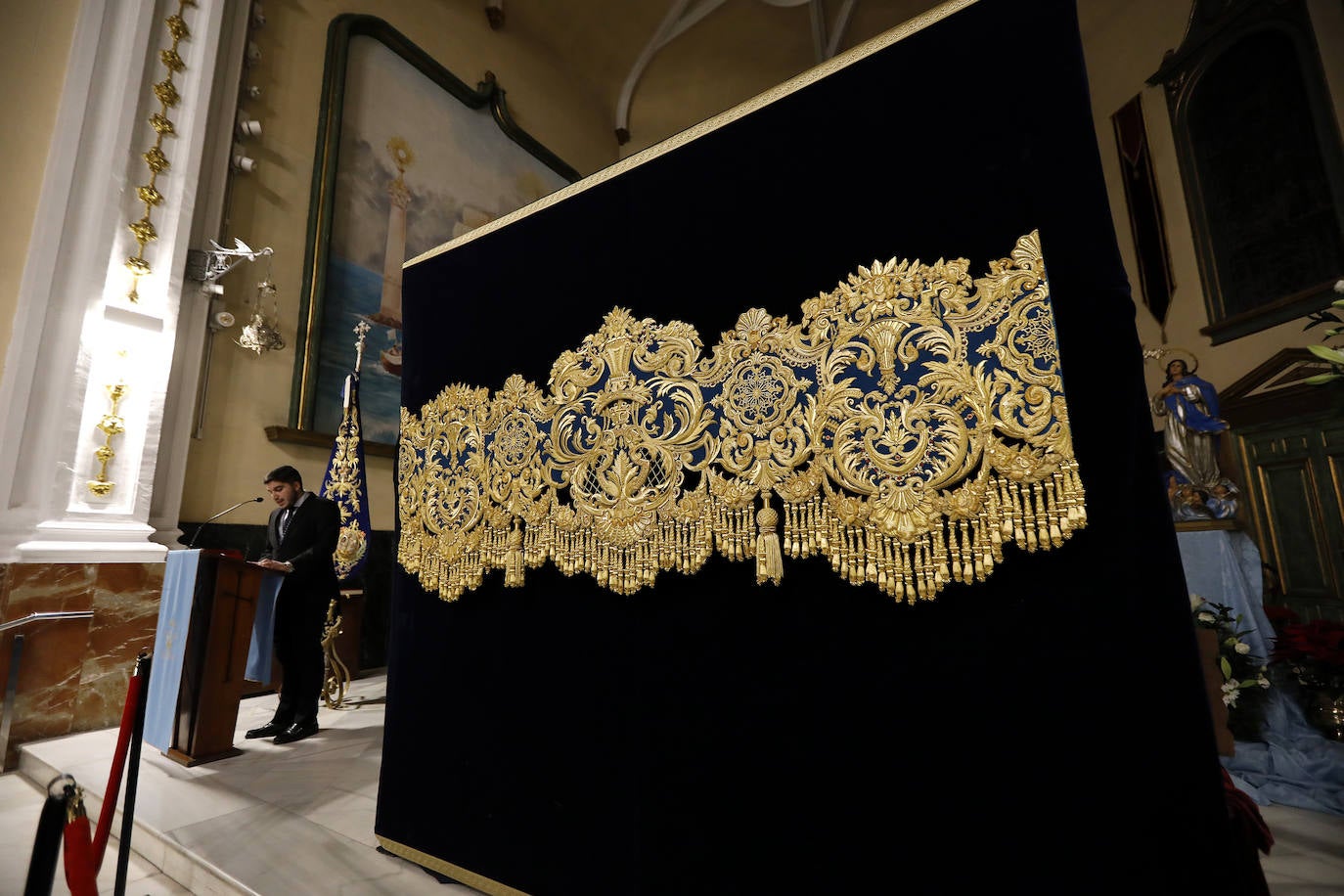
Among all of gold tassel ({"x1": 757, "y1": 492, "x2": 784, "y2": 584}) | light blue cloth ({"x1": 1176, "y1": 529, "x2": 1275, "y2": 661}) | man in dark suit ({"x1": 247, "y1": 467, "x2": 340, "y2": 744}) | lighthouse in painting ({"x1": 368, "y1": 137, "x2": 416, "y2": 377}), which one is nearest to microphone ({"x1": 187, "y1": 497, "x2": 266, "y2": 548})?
man in dark suit ({"x1": 247, "y1": 467, "x2": 340, "y2": 744})

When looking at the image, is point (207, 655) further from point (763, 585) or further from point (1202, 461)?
point (1202, 461)

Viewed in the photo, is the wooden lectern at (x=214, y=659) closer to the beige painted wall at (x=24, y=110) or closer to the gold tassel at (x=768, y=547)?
the beige painted wall at (x=24, y=110)

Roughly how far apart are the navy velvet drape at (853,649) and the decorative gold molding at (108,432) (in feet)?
9.34

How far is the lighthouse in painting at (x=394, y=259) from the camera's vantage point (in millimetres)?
5109

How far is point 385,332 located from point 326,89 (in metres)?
2.02

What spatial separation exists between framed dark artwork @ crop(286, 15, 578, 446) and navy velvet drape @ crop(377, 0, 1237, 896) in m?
3.72

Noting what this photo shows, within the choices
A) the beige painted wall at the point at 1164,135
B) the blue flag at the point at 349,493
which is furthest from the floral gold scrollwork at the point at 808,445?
the beige painted wall at the point at 1164,135

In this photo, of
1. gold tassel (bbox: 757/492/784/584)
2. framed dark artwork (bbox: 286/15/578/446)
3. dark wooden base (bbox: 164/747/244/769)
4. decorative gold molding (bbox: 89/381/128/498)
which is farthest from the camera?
framed dark artwork (bbox: 286/15/578/446)

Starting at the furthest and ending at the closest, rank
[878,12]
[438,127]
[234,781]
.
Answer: [878,12]
[438,127]
[234,781]

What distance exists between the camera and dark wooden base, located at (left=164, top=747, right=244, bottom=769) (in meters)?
2.44

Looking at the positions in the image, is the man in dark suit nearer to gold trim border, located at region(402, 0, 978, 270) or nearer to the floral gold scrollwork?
the floral gold scrollwork

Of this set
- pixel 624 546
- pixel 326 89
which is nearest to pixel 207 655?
pixel 624 546

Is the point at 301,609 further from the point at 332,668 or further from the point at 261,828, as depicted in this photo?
the point at 261,828

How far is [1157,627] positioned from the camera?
0.87 metres
